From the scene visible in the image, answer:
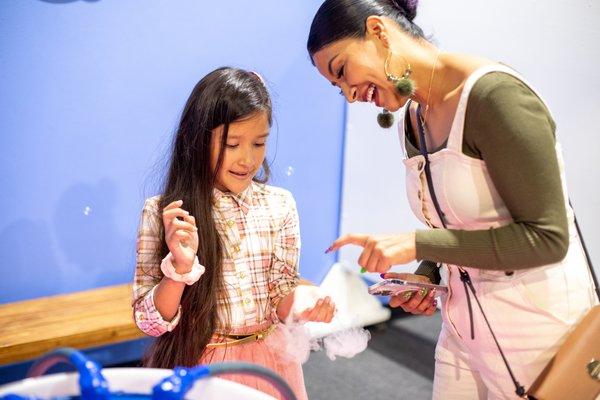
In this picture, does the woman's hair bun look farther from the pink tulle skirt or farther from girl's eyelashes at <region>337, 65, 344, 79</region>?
the pink tulle skirt

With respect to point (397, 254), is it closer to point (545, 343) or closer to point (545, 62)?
point (545, 343)

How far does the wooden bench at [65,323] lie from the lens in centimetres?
223

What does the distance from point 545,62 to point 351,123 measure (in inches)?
48.6

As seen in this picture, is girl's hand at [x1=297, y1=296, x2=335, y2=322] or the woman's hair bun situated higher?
the woman's hair bun

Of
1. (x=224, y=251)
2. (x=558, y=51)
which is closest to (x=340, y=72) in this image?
(x=224, y=251)

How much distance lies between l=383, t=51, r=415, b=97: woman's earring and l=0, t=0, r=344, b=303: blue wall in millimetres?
1728

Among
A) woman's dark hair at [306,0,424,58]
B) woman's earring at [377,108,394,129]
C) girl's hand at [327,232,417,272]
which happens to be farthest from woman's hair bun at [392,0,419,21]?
girl's hand at [327,232,417,272]

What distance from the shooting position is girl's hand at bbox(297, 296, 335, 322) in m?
1.33

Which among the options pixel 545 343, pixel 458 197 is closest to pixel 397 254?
pixel 458 197

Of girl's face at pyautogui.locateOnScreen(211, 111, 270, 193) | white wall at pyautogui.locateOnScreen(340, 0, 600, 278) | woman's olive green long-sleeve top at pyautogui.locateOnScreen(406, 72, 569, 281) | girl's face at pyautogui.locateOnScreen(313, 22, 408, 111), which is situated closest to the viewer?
woman's olive green long-sleeve top at pyautogui.locateOnScreen(406, 72, 569, 281)

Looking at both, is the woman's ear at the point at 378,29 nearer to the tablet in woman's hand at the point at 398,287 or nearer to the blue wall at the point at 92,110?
the tablet in woman's hand at the point at 398,287

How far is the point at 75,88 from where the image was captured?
2.59 meters

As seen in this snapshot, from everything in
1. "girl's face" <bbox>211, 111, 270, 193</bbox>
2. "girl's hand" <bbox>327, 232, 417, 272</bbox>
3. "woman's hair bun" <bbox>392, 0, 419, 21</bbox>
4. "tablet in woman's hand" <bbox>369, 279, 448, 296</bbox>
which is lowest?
"tablet in woman's hand" <bbox>369, 279, 448, 296</bbox>

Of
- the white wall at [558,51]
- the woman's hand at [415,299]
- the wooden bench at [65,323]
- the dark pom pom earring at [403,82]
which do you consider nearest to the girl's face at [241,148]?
the dark pom pom earring at [403,82]
